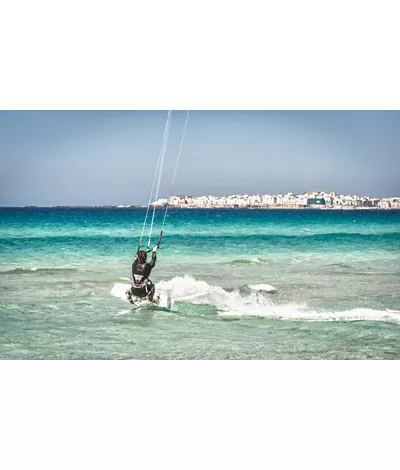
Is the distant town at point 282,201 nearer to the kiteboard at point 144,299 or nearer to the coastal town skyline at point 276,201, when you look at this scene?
the coastal town skyline at point 276,201

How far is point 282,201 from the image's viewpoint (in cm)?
478

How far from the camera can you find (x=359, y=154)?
15.0 ft

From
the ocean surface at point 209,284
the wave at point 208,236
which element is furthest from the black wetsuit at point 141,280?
the wave at point 208,236

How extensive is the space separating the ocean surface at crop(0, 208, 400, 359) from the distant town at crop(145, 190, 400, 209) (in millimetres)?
111

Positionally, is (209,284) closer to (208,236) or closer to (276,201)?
(276,201)

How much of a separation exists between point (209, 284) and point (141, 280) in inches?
26.9

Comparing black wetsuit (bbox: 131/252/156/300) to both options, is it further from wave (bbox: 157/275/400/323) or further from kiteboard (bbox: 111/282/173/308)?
wave (bbox: 157/275/400/323)

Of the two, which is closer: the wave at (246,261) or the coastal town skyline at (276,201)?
the coastal town skyline at (276,201)

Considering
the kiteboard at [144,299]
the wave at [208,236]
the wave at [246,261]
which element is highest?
the wave at [208,236]

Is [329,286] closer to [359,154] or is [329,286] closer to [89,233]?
[359,154]

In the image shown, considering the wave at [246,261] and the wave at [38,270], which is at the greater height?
the wave at [246,261]

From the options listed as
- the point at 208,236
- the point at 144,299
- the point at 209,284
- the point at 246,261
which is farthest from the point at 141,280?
the point at 208,236

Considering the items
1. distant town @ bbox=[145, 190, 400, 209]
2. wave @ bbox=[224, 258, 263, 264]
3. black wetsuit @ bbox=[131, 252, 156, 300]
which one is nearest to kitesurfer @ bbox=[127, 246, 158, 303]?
black wetsuit @ bbox=[131, 252, 156, 300]

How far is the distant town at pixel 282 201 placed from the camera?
4691mm
